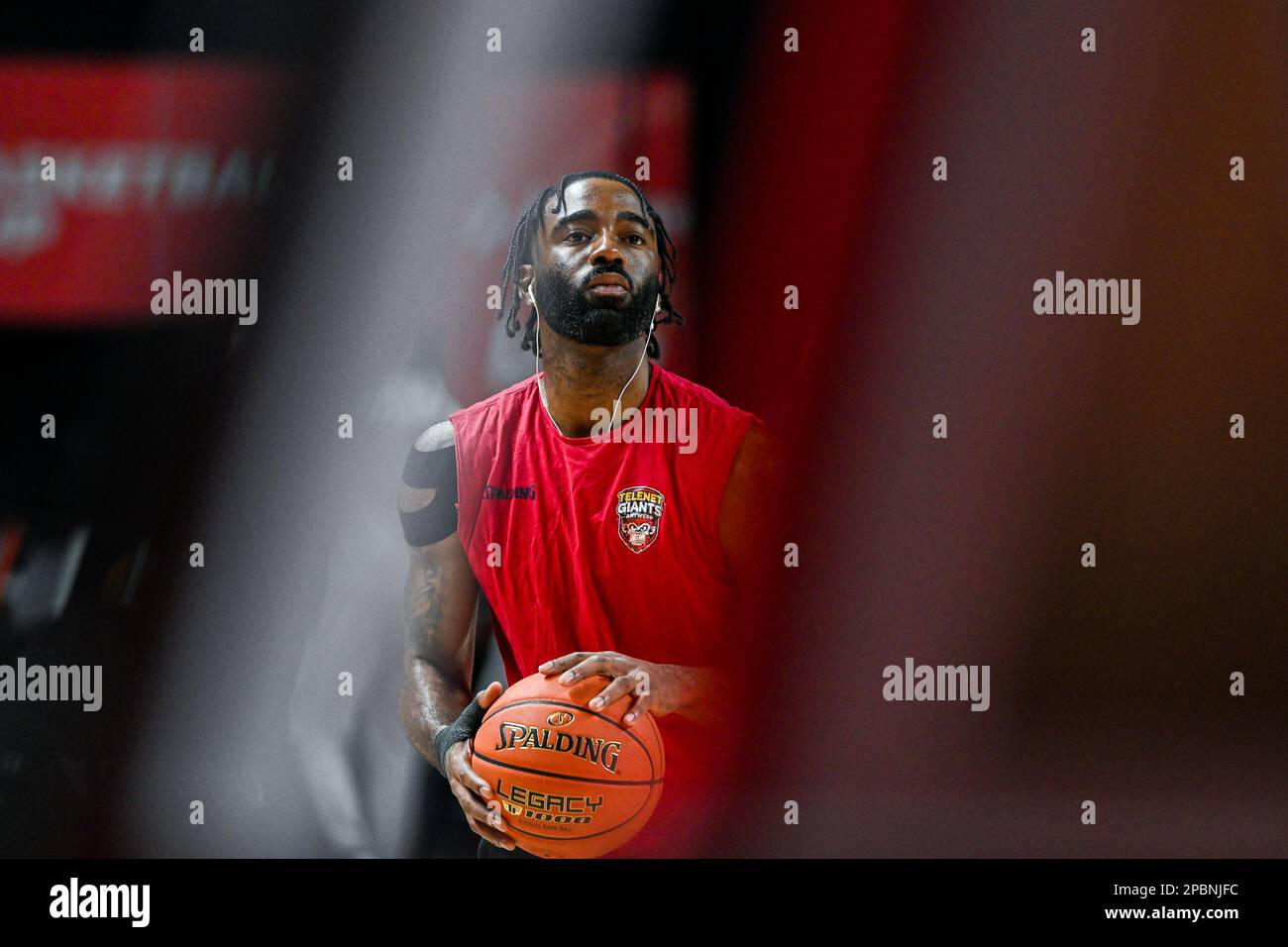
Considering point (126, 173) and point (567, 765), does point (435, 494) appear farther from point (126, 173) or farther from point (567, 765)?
point (126, 173)

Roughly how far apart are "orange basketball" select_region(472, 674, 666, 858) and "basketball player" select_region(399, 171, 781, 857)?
0.25 meters

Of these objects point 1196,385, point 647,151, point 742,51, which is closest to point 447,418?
point 647,151

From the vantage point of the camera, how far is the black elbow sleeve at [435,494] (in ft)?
10.4

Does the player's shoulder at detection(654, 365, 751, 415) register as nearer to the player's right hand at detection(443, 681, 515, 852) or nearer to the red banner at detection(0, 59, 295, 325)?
the player's right hand at detection(443, 681, 515, 852)

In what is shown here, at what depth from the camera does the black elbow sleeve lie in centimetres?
316

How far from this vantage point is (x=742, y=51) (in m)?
3.18

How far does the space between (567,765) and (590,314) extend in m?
1.35

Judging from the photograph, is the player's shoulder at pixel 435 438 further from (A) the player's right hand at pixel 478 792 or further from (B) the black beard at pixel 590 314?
(A) the player's right hand at pixel 478 792

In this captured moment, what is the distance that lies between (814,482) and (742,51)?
1416mm

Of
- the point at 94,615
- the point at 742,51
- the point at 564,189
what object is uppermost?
the point at 742,51

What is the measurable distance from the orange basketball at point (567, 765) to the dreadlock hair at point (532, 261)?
110 cm

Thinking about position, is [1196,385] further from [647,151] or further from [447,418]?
[447,418]

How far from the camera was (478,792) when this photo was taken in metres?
2.89
